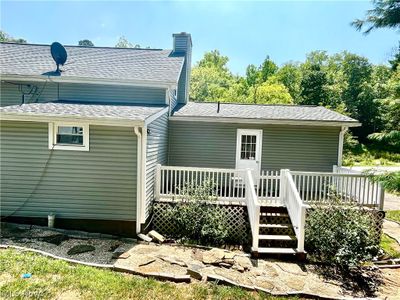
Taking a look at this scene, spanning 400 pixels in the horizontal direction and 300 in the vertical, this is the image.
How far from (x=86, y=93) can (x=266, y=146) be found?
6410 millimetres

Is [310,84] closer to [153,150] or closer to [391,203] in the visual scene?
[391,203]

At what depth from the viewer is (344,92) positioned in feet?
110

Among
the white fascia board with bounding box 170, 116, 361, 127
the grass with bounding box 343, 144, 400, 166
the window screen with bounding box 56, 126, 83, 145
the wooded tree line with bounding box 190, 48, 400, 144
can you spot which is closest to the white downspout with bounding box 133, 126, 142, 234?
the window screen with bounding box 56, 126, 83, 145

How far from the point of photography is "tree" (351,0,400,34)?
4848 millimetres

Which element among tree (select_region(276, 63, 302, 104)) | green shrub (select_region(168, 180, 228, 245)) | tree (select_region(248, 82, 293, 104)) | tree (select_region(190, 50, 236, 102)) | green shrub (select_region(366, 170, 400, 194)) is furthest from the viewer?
tree (select_region(276, 63, 302, 104))

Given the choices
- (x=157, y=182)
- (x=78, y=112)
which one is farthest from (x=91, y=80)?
(x=157, y=182)

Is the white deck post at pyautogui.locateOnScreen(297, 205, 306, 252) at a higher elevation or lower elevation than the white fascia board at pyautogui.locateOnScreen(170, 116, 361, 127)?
lower

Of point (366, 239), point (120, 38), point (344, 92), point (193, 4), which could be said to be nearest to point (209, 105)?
point (193, 4)

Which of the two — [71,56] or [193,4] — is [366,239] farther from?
[193,4]

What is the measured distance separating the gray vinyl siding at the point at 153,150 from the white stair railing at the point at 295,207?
3.56 metres

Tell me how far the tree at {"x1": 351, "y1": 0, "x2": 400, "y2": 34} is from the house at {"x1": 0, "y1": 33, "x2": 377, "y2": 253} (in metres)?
3.70

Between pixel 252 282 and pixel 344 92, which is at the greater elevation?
pixel 344 92

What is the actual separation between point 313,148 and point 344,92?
1163 inches

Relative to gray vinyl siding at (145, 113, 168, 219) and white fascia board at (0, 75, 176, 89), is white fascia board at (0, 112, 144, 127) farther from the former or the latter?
white fascia board at (0, 75, 176, 89)
